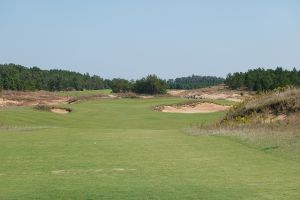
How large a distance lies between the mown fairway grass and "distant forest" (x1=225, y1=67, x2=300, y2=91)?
66957 mm

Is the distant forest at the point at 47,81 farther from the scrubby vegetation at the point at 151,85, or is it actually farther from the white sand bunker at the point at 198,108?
the white sand bunker at the point at 198,108

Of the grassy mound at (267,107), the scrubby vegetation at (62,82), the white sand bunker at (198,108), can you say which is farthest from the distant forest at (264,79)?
the grassy mound at (267,107)

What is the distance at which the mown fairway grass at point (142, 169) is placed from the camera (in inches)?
376

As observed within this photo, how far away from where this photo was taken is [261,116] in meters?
29.4

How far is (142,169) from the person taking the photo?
Result: 40.6 ft

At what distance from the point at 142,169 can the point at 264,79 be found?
77.6m

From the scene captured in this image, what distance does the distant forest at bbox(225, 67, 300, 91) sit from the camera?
8643 centimetres

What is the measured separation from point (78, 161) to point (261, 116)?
57.4 feet

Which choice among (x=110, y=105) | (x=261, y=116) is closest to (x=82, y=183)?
(x=261, y=116)

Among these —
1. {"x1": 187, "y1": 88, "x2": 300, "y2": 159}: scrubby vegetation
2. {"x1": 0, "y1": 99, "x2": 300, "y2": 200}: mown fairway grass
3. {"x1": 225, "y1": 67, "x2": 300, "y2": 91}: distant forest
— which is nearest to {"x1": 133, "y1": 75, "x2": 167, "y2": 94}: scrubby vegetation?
{"x1": 225, "y1": 67, "x2": 300, "y2": 91}: distant forest

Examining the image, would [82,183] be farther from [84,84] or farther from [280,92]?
[84,84]

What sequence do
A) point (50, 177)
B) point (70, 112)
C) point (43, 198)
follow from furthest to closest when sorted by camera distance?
point (70, 112) < point (50, 177) < point (43, 198)

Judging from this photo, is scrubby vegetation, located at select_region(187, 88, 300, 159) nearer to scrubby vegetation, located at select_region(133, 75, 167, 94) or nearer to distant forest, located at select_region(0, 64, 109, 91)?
scrubby vegetation, located at select_region(133, 75, 167, 94)

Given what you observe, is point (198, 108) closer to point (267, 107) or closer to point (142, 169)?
point (267, 107)
